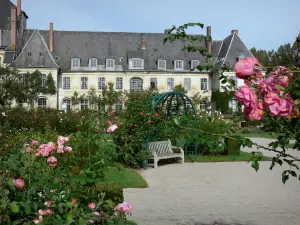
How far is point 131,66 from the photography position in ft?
126

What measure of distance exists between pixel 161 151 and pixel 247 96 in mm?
9952

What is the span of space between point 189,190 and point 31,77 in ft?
97.6

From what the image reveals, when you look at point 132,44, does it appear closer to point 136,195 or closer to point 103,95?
point 103,95

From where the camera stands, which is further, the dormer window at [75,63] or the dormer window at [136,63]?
the dormer window at [136,63]

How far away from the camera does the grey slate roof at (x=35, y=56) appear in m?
36.3

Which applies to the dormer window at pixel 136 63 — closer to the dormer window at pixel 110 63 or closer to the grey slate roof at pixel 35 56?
the dormer window at pixel 110 63

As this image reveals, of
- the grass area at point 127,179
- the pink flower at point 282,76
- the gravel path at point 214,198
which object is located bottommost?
the gravel path at point 214,198

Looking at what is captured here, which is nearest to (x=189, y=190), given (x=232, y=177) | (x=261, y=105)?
(x=232, y=177)

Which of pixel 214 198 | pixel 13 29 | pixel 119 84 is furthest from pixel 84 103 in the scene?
pixel 214 198

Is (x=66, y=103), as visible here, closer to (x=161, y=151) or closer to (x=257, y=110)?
(x=161, y=151)

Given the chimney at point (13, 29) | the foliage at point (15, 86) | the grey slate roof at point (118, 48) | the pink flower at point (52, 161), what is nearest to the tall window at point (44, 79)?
the foliage at point (15, 86)

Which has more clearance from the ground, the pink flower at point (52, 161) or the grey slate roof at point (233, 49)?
the grey slate roof at point (233, 49)

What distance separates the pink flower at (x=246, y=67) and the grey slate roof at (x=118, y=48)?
3696 centimetres

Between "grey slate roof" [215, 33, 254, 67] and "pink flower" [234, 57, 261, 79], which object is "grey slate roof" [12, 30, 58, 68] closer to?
"grey slate roof" [215, 33, 254, 67]
